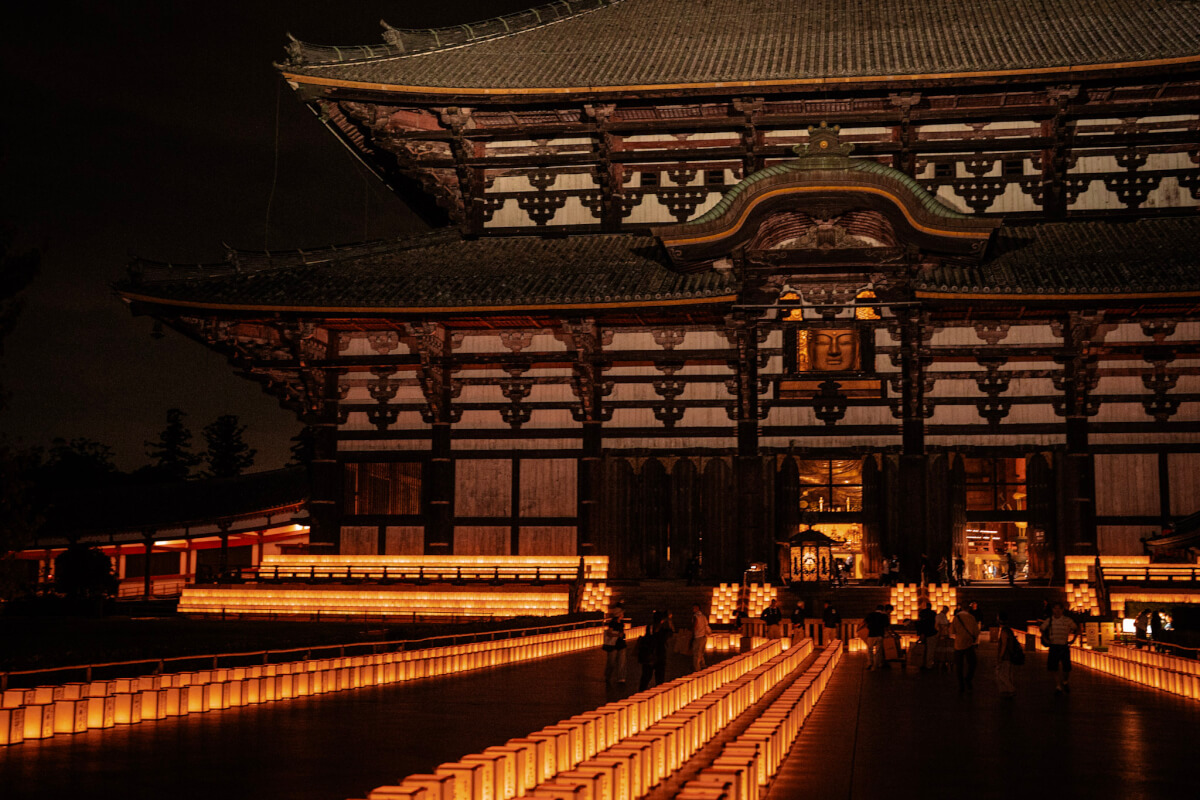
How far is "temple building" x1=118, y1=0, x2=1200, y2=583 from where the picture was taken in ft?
102

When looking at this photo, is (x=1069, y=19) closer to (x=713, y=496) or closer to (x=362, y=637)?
(x=713, y=496)

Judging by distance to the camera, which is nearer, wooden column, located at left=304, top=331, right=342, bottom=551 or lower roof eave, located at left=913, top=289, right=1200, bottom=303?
lower roof eave, located at left=913, top=289, right=1200, bottom=303

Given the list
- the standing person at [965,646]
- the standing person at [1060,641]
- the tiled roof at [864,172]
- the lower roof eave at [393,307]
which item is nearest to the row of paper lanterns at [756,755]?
the standing person at [965,646]

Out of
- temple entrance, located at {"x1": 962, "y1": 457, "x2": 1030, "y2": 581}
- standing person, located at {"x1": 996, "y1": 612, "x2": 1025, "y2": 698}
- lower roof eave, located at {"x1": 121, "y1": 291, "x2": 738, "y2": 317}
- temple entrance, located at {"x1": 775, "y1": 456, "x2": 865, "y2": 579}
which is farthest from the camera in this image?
temple entrance, located at {"x1": 775, "y1": 456, "x2": 865, "y2": 579}

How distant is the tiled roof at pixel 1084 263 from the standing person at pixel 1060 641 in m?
12.1

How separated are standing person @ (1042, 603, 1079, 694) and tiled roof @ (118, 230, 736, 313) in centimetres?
1333

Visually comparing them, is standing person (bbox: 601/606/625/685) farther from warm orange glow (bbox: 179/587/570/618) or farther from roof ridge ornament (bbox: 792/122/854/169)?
roof ridge ornament (bbox: 792/122/854/169)

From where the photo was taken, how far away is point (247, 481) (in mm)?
55062

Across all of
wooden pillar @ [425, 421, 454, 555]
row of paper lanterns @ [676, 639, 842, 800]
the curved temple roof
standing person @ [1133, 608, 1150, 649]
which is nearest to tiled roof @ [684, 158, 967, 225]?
the curved temple roof

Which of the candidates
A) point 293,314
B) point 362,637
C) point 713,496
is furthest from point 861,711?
point 293,314

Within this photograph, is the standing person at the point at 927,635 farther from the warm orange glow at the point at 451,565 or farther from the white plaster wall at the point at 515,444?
the white plaster wall at the point at 515,444

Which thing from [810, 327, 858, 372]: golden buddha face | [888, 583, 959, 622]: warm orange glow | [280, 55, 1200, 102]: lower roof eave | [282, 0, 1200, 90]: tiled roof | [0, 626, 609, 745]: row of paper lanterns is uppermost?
[282, 0, 1200, 90]: tiled roof

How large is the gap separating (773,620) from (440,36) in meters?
21.3

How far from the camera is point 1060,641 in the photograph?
60.7ft
